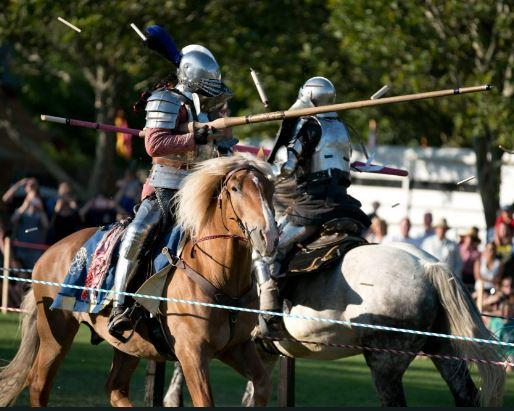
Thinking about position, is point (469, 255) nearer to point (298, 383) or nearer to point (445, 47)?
point (298, 383)

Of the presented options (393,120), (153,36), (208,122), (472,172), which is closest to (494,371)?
(208,122)

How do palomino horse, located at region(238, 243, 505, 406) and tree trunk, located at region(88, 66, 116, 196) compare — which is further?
Result: tree trunk, located at region(88, 66, 116, 196)

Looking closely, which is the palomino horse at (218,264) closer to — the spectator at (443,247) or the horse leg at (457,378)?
the horse leg at (457,378)

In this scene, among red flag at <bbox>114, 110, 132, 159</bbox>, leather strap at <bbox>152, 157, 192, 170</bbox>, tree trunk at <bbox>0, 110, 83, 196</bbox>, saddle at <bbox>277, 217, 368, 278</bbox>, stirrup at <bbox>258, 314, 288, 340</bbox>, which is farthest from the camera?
red flag at <bbox>114, 110, 132, 159</bbox>

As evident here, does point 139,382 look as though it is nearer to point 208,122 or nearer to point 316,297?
point 316,297

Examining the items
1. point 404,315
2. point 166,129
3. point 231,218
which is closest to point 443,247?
point 404,315

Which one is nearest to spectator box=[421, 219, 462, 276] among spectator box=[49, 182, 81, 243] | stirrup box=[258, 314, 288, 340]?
spectator box=[49, 182, 81, 243]

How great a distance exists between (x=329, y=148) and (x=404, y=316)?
1.55 m

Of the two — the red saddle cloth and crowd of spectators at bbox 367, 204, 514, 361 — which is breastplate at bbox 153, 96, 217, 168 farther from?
crowd of spectators at bbox 367, 204, 514, 361

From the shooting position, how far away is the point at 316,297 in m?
8.93

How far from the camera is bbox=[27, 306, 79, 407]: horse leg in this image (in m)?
8.98

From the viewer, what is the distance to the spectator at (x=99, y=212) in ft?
63.2

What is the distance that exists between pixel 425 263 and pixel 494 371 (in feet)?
2.84

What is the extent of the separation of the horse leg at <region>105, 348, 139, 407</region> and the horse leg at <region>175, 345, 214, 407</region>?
150 centimetres
